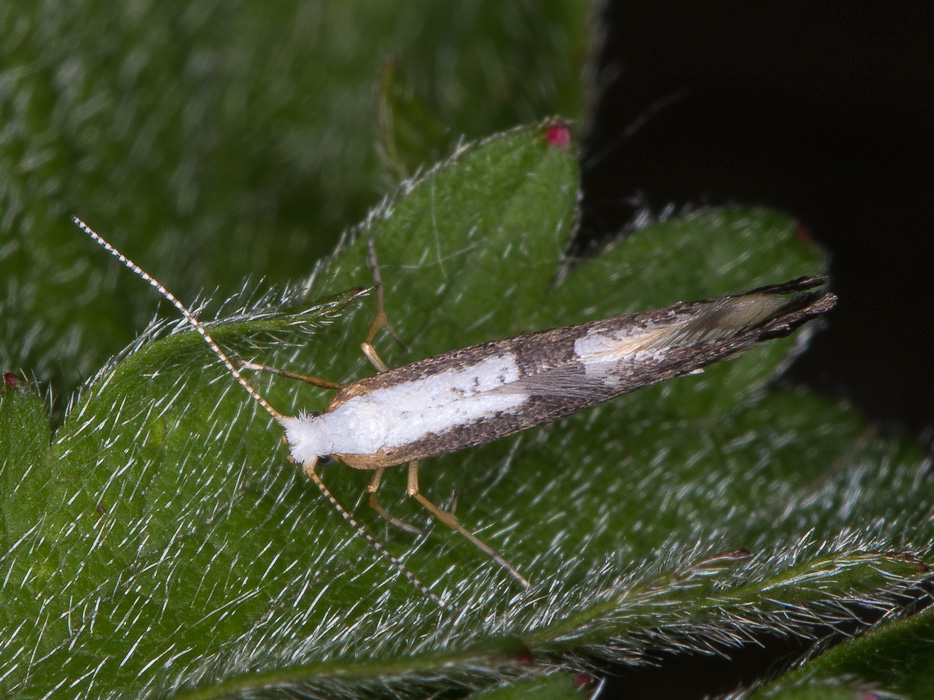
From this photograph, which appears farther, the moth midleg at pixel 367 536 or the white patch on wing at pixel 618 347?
the white patch on wing at pixel 618 347

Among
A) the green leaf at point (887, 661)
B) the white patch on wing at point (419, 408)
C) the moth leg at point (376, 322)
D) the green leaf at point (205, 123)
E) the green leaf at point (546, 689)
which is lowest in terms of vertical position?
the green leaf at point (887, 661)

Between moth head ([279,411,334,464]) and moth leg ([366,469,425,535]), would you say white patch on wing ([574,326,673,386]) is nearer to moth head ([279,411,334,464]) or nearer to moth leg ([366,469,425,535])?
moth leg ([366,469,425,535])

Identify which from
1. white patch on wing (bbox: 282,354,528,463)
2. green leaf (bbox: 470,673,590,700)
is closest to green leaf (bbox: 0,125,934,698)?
green leaf (bbox: 470,673,590,700)

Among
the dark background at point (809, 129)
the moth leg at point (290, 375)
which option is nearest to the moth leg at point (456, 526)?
the moth leg at point (290, 375)

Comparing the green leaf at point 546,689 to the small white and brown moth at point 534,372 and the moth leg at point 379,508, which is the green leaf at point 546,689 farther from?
the small white and brown moth at point 534,372

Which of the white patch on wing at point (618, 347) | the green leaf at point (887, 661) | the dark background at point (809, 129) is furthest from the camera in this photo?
the dark background at point (809, 129)

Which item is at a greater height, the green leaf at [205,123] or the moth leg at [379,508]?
the green leaf at [205,123]

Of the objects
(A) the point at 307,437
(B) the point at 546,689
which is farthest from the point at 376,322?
(B) the point at 546,689
